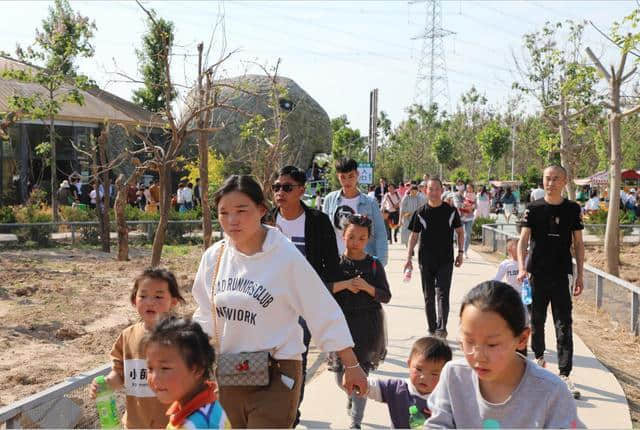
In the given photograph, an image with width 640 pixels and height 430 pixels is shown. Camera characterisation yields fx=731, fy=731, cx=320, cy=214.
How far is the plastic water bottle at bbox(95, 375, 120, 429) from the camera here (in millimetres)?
3441

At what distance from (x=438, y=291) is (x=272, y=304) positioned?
428 centimetres

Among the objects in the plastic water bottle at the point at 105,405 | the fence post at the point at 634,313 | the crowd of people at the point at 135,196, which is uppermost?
the crowd of people at the point at 135,196

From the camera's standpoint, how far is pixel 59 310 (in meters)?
9.90

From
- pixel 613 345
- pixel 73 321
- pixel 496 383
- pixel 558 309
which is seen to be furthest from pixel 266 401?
pixel 73 321

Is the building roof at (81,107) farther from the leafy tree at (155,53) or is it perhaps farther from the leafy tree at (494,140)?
the leafy tree at (494,140)

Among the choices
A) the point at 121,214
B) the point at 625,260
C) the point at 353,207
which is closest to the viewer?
the point at 353,207

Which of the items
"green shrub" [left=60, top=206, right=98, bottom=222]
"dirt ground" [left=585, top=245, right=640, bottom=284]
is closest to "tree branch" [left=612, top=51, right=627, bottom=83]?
"dirt ground" [left=585, top=245, right=640, bottom=284]

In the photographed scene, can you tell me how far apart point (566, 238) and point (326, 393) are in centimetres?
231

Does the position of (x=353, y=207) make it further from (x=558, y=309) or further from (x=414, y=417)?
(x=414, y=417)

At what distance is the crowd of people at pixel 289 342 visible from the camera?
2281 millimetres

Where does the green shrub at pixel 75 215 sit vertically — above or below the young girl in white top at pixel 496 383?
above

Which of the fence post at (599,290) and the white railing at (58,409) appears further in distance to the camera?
the fence post at (599,290)

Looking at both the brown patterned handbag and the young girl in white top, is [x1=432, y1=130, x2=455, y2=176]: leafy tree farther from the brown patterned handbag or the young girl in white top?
the young girl in white top

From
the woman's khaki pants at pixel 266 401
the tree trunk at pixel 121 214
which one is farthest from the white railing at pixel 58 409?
the tree trunk at pixel 121 214
